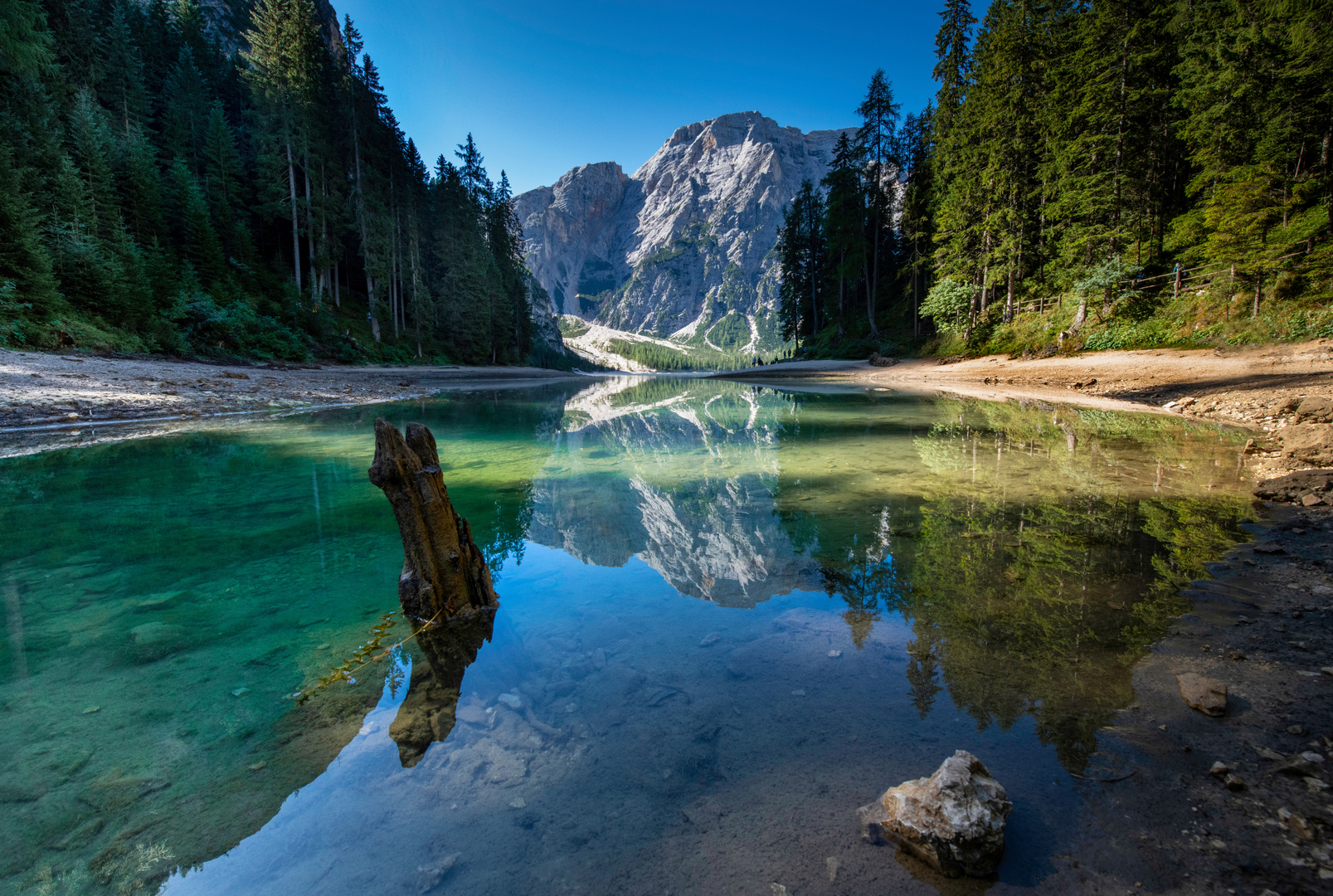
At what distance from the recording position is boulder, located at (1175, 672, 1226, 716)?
257 cm

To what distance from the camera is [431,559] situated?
3928 millimetres

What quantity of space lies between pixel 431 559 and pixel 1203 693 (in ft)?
15.5

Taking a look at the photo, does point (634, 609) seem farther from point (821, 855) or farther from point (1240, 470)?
point (1240, 470)

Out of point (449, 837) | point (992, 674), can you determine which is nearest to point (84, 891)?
point (449, 837)

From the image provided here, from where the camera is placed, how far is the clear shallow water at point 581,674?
2004 mm

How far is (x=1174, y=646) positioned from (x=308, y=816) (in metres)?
4.76

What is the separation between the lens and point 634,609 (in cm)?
418

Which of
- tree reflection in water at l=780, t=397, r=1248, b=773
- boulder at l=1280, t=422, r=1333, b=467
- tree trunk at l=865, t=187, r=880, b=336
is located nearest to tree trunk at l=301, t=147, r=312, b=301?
tree reflection in water at l=780, t=397, r=1248, b=773

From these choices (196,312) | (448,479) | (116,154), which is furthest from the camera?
(116,154)

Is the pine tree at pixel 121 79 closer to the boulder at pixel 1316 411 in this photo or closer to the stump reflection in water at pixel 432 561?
the stump reflection in water at pixel 432 561

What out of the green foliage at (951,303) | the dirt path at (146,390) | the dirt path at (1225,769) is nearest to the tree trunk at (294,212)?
the dirt path at (146,390)

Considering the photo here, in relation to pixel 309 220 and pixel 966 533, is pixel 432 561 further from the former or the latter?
pixel 309 220

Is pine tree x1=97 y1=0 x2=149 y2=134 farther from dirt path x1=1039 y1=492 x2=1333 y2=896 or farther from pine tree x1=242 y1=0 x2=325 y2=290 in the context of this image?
dirt path x1=1039 y1=492 x2=1333 y2=896

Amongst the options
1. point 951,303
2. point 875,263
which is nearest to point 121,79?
point 875,263
